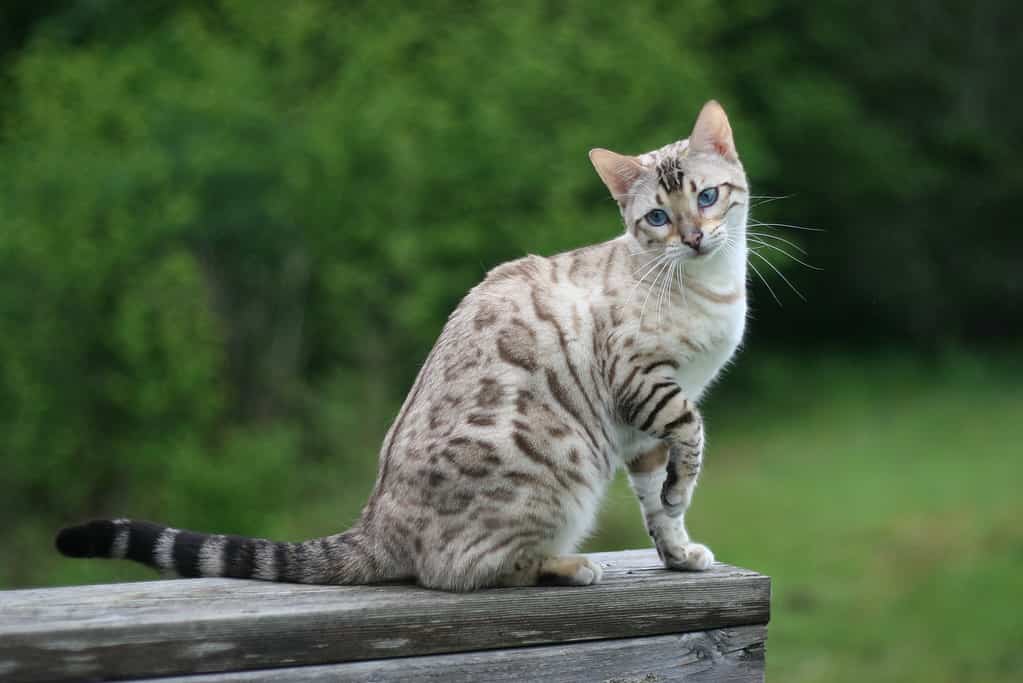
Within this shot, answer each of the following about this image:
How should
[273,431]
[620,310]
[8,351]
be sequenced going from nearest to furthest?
[620,310]
[8,351]
[273,431]

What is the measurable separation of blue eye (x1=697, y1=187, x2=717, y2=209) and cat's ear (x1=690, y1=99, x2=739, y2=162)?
18cm

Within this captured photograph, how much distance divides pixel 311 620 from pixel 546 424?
0.83m

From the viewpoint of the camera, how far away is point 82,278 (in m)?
7.69

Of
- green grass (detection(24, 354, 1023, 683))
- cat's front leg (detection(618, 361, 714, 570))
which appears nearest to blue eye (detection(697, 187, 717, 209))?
cat's front leg (detection(618, 361, 714, 570))

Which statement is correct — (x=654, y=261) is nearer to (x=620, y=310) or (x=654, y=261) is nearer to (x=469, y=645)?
(x=620, y=310)

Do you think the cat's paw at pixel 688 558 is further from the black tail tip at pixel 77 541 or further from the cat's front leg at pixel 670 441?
the black tail tip at pixel 77 541

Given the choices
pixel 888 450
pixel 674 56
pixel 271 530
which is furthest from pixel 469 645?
pixel 888 450

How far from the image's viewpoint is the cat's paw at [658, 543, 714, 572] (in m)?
3.35

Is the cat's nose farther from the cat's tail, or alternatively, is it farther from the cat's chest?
the cat's tail

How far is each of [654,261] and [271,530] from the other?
4.53 meters

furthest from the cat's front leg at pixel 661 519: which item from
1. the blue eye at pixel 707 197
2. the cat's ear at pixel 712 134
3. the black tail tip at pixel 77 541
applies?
the black tail tip at pixel 77 541

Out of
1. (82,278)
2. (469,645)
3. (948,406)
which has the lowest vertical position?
(469,645)

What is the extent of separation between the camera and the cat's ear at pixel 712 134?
367 cm

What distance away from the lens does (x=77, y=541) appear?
3.06m
